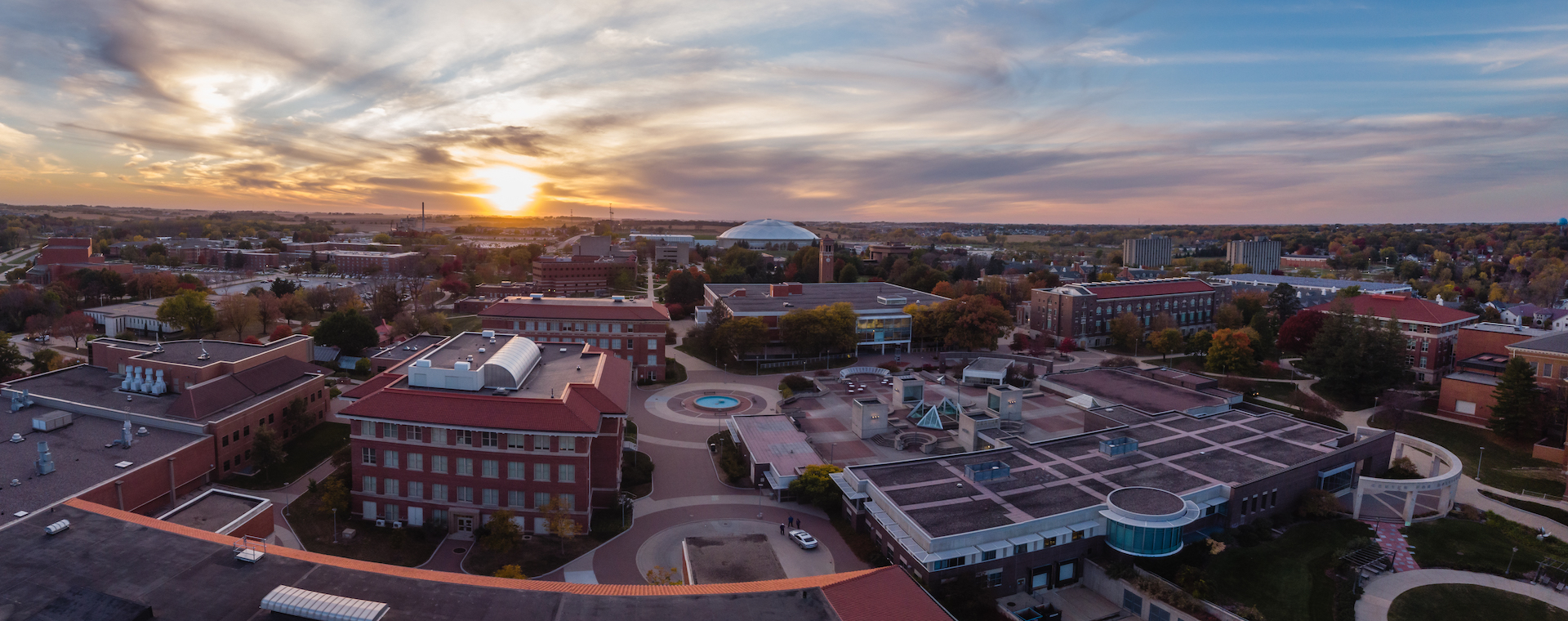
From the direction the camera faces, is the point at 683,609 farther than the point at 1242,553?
No

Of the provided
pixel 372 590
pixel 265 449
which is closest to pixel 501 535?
pixel 372 590

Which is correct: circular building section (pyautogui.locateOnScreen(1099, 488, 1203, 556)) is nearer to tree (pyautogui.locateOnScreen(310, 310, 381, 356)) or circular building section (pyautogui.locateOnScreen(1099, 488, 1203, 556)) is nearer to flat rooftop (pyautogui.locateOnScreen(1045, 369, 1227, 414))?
flat rooftop (pyautogui.locateOnScreen(1045, 369, 1227, 414))

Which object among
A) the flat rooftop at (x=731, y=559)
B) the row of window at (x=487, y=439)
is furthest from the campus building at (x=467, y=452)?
the flat rooftop at (x=731, y=559)

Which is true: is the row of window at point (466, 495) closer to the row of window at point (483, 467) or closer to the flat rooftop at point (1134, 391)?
the row of window at point (483, 467)

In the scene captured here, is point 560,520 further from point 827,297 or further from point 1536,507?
point 827,297

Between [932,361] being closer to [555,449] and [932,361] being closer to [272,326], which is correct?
[555,449]

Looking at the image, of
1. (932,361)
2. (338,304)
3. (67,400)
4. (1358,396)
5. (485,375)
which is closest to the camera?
(485,375)

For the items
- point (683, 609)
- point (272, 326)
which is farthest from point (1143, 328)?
point (272, 326)
